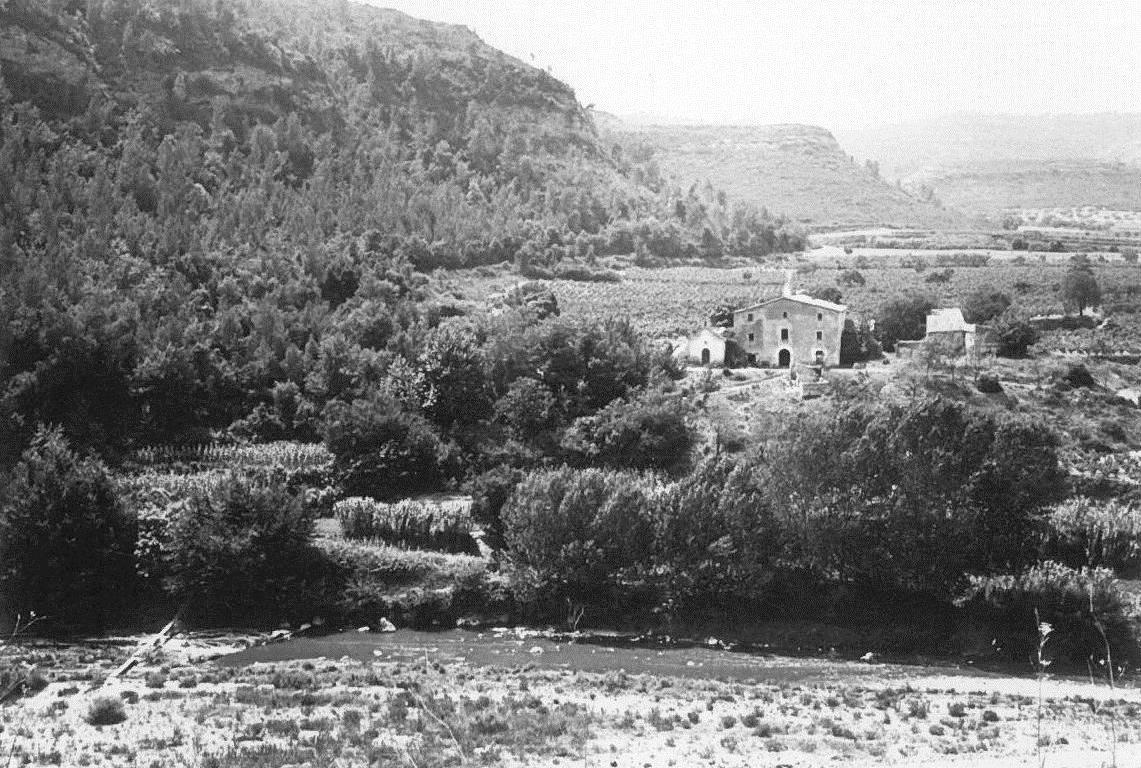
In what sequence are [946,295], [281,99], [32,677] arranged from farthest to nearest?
[281,99]
[946,295]
[32,677]

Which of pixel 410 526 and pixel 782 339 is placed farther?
pixel 782 339

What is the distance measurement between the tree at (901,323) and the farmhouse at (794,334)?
8.03m

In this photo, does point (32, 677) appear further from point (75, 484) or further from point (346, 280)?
point (346, 280)

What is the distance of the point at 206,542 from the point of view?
51.8m

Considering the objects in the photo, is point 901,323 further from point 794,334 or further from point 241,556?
point 241,556

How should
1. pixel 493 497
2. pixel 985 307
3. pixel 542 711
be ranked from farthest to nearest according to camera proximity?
pixel 985 307
pixel 493 497
pixel 542 711

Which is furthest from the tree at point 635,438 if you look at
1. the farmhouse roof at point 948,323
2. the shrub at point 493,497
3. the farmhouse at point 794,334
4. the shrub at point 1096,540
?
the farmhouse roof at point 948,323

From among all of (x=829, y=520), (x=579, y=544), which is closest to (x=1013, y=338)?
(x=829, y=520)

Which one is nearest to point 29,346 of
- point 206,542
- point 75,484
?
point 75,484

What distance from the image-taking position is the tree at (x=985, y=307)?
3878 inches

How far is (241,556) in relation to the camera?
52.1 metres

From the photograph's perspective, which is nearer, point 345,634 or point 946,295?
point 345,634

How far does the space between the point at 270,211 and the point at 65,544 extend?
61852mm

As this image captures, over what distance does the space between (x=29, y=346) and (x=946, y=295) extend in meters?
73.3
